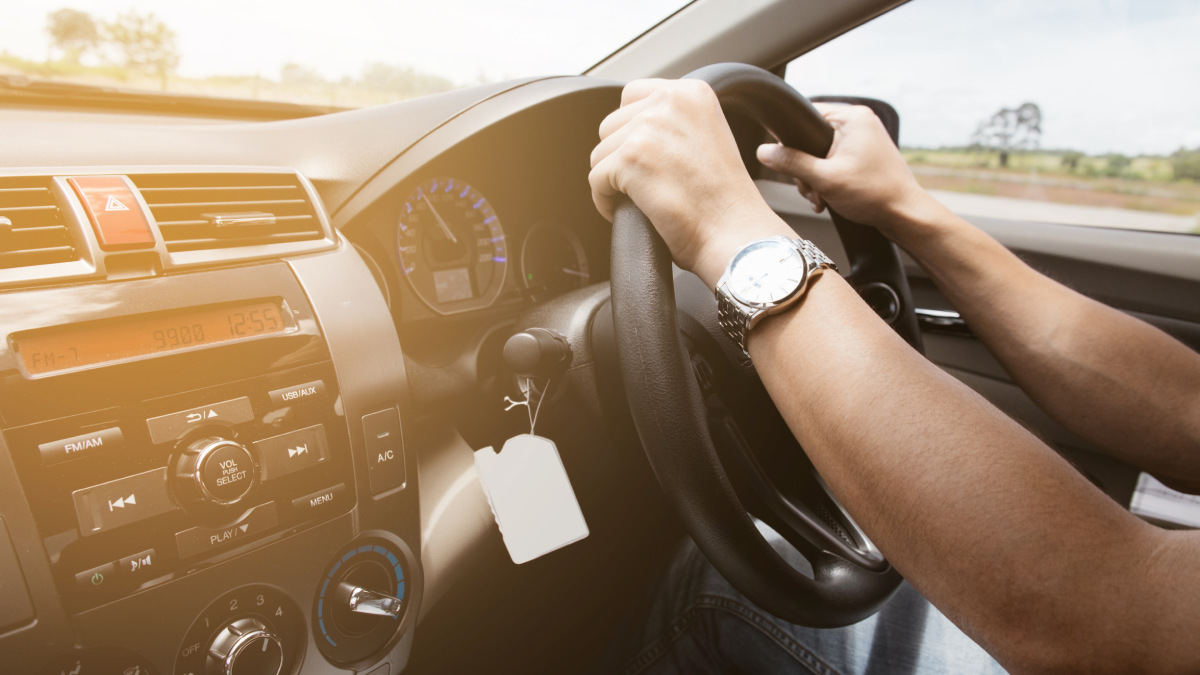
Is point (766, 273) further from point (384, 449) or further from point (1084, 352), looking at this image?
point (1084, 352)

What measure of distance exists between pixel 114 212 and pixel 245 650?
52 centimetres

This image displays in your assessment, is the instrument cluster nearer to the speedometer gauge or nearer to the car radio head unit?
the speedometer gauge

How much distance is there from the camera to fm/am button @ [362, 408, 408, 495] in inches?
38.8

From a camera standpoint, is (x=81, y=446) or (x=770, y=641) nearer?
(x=81, y=446)

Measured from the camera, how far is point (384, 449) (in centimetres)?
100

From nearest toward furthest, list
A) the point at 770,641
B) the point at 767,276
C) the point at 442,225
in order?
the point at 767,276 → the point at 770,641 → the point at 442,225

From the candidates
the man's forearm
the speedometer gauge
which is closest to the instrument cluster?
the speedometer gauge

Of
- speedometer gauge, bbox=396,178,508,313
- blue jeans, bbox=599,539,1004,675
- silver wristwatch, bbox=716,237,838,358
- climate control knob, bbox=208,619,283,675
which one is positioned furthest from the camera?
speedometer gauge, bbox=396,178,508,313

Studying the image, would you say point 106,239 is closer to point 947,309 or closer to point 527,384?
point 527,384

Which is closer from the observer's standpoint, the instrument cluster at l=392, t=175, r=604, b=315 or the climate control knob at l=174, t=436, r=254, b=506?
the climate control knob at l=174, t=436, r=254, b=506

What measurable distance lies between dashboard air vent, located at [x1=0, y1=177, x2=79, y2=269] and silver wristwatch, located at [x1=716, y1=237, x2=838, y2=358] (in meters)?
0.69

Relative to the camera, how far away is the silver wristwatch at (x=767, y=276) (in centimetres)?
70

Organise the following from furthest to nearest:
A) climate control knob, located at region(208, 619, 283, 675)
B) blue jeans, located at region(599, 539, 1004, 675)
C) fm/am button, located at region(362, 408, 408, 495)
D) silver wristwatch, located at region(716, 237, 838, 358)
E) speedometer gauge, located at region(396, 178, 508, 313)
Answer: speedometer gauge, located at region(396, 178, 508, 313) < blue jeans, located at region(599, 539, 1004, 675) < fm/am button, located at region(362, 408, 408, 495) < climate control knob, located at region(208, 619, 283, 675) < silver wristwatch, located at region(716, 237, 838, 358)

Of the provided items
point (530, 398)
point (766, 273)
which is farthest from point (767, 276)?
point (530, 398)
